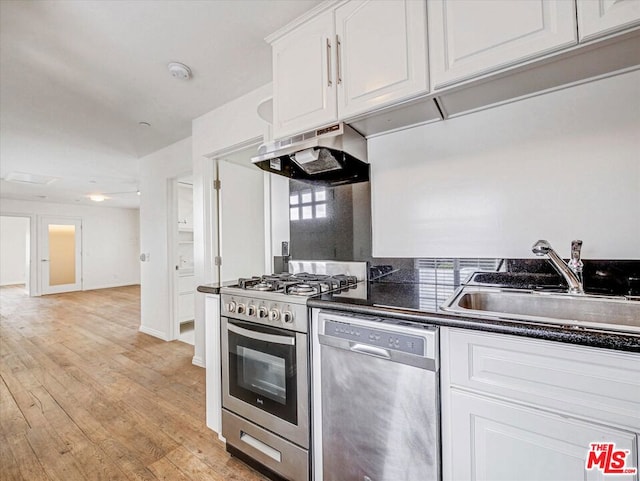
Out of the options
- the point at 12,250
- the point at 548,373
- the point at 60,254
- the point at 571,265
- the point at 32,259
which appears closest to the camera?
the point at 548,373

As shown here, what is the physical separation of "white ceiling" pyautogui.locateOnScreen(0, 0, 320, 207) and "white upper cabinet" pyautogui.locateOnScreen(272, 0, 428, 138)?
21 cm

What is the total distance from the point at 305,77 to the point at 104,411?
265 centimetres

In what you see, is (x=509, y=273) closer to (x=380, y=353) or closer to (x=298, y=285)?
(x=380, y=353)

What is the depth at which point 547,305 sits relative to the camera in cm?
125

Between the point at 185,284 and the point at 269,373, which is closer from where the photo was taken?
the point at 269,373

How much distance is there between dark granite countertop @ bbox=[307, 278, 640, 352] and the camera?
29.4 inches

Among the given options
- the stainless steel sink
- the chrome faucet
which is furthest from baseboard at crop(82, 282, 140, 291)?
the chrome faucet

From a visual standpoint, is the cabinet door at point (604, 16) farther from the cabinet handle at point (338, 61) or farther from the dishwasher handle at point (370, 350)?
the dishwasher handle at point (370, 350)

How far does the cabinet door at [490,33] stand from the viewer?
101 centimetres

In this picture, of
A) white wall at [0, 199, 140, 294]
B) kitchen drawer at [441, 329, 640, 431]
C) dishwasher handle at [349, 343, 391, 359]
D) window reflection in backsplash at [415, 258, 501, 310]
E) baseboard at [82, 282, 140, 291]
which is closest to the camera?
kitchen drawer at [441, 329, 640, 431]

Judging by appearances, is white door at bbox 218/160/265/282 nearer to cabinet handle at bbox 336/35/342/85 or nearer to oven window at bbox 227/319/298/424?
oven window at bbox 227/319/298/424

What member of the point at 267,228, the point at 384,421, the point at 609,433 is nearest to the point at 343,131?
the point at 267,228

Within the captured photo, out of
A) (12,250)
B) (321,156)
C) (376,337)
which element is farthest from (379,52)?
(12,250)

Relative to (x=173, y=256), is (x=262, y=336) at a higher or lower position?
lower
